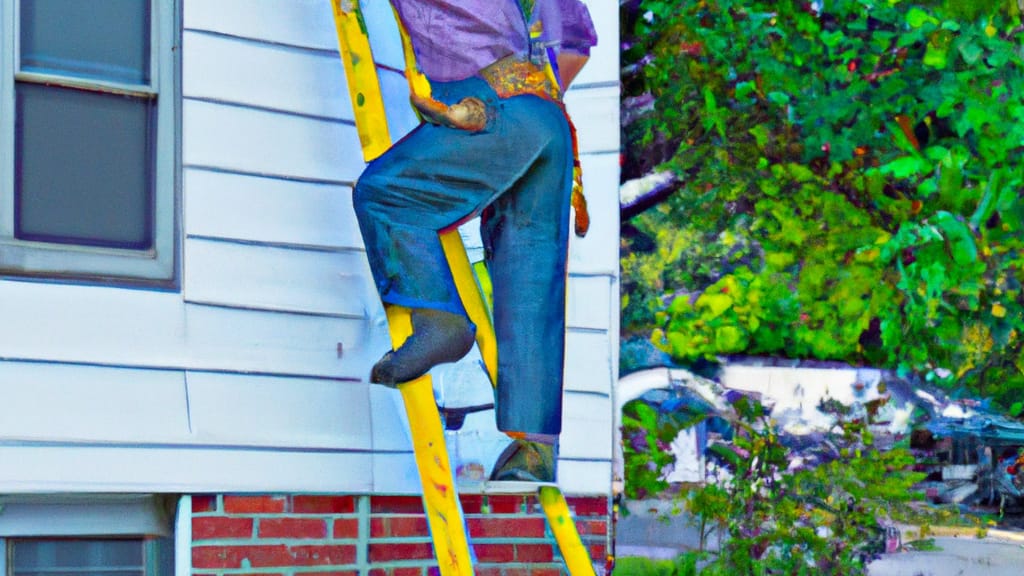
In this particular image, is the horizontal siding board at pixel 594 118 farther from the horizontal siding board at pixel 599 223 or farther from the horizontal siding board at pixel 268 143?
the horizontal siding board at pixel 268 143

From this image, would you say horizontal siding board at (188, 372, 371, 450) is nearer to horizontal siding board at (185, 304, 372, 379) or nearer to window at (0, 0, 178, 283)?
horizontal siding board at (185, 304, 372, 379)

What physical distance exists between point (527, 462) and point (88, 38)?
1.75 meters

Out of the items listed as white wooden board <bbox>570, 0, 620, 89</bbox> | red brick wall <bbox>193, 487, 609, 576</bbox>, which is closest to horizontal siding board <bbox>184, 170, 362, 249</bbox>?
red brick wall <bbox>193, 487, 609, 576</bbox>

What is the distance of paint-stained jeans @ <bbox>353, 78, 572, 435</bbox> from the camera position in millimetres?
4137

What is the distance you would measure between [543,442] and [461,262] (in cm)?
57

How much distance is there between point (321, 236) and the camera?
4.55 m

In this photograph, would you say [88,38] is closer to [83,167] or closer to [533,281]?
[83,167]

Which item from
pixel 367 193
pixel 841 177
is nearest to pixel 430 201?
pixel 367 193

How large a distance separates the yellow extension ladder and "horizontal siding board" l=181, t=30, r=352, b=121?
0.17 m

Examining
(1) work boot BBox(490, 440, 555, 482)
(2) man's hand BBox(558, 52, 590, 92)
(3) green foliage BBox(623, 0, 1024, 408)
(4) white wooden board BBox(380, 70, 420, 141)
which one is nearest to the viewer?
(1) work boot BBox(490, 440, 555, 482)

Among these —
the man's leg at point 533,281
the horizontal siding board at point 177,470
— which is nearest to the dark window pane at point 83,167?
the horizontal siding board at point 177,470

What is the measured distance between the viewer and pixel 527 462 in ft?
14.7

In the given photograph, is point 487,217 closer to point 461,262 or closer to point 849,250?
point 461,262

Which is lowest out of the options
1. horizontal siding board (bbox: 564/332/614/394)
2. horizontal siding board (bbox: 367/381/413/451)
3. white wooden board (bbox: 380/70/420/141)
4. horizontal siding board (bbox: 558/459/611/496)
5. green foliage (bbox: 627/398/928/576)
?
green foliage (bbox: 627/398/928/576)
